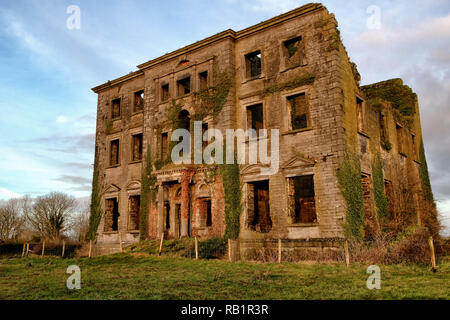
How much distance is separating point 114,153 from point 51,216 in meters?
22.9

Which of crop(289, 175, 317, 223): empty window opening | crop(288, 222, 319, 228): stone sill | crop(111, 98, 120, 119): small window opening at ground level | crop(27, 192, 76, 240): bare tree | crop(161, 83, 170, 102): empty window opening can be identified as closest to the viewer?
crop(288, 222, 319, 228): stone sill

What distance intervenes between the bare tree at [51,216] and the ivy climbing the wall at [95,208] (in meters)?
18.7

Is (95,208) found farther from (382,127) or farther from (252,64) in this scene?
(382,127)

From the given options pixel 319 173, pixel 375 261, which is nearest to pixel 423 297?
pixel 375 261

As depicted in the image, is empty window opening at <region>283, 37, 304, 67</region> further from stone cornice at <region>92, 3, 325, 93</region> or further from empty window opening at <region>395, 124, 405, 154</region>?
empty window opening at <region>395, 124, 405, 154</region>

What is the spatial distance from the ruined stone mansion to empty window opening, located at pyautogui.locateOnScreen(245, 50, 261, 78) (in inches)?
3.9

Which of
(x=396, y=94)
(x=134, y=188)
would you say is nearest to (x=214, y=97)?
(x=134, y=188)

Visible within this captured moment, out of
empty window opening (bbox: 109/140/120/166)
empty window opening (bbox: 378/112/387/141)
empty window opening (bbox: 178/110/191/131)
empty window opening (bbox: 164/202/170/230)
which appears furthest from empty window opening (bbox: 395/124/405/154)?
empty window opening (bbox: 109/140/120/166)

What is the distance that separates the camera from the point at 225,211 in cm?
1930

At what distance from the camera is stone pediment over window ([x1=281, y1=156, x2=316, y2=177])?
683 inches

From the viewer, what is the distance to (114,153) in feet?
87.8

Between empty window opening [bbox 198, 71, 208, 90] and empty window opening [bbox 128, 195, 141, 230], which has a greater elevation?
empty window opening [bbox 198, 71, 208, 90]

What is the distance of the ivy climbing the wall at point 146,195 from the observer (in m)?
22.5
